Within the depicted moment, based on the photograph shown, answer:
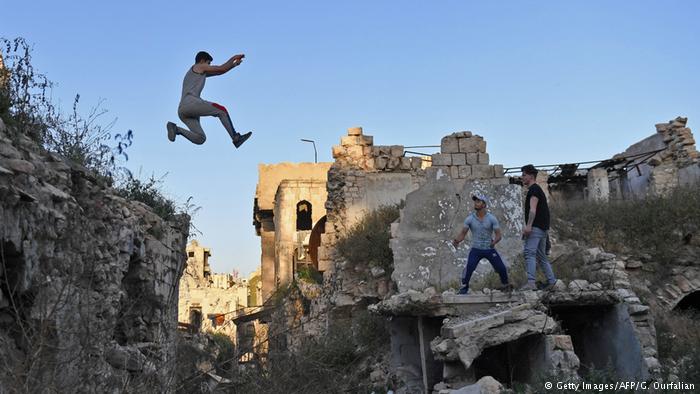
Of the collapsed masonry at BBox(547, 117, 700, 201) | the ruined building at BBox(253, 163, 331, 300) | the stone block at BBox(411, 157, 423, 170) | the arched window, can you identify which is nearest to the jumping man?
the stone block at BBox(411, 157, 423, 170)

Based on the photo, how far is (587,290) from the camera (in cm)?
974

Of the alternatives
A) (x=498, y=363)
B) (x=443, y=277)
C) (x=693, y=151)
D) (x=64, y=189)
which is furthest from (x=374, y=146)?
(x=64, y=189)

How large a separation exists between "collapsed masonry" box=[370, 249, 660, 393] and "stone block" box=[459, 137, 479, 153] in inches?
191

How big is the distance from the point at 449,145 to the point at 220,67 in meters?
8.72

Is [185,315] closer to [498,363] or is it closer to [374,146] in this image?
[374,146]

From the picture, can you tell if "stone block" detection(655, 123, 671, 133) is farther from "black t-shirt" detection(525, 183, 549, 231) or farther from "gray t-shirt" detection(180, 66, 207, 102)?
"gray t-shirt" detection(180, 66, 207, 102)

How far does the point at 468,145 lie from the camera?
50.8 ft

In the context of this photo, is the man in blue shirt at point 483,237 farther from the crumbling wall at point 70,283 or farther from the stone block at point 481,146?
the stone block at point 481,146

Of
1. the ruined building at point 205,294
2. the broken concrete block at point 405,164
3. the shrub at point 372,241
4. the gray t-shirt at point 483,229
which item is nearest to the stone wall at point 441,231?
the shrub at point 372,241

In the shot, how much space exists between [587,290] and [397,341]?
269 cm

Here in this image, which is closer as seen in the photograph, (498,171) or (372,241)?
(498,171)

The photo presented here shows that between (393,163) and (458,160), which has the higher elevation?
(393,163)

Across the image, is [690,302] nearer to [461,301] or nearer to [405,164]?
[461,301]

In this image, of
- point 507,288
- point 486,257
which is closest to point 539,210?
point 486,257
